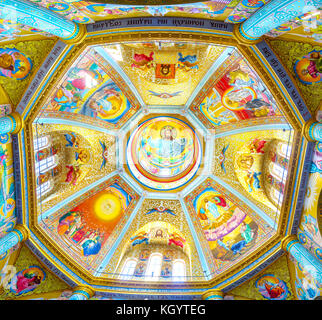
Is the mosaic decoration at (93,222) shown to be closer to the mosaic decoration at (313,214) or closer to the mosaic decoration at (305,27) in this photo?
the mosaic decoration at (313,214)

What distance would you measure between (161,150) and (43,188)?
22.8ft

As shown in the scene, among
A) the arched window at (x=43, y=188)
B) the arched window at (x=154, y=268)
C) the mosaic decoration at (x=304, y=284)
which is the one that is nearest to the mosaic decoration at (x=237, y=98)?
the mosaic decoration at (x=304, y=284)

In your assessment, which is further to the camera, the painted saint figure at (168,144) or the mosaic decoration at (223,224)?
the painted saint figure at (168,144)

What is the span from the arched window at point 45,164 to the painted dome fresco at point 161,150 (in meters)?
0.09

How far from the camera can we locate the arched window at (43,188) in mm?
10514

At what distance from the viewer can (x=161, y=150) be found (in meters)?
14.9

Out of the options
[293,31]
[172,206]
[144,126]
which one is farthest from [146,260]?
[293,31]

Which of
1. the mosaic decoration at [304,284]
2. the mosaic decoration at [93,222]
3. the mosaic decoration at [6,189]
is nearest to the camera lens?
the mosaic decoration at [304,284]

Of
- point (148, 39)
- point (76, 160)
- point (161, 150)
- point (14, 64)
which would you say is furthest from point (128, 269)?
point (148, 39)

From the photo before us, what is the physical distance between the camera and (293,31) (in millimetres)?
6391

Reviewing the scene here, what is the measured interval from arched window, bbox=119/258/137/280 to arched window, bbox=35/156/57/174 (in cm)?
620

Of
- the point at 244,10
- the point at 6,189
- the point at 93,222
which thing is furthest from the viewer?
the point at 93,222

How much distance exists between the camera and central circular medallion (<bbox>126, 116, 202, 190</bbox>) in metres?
13.5

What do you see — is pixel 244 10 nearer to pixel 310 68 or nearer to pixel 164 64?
pixel 310 68
